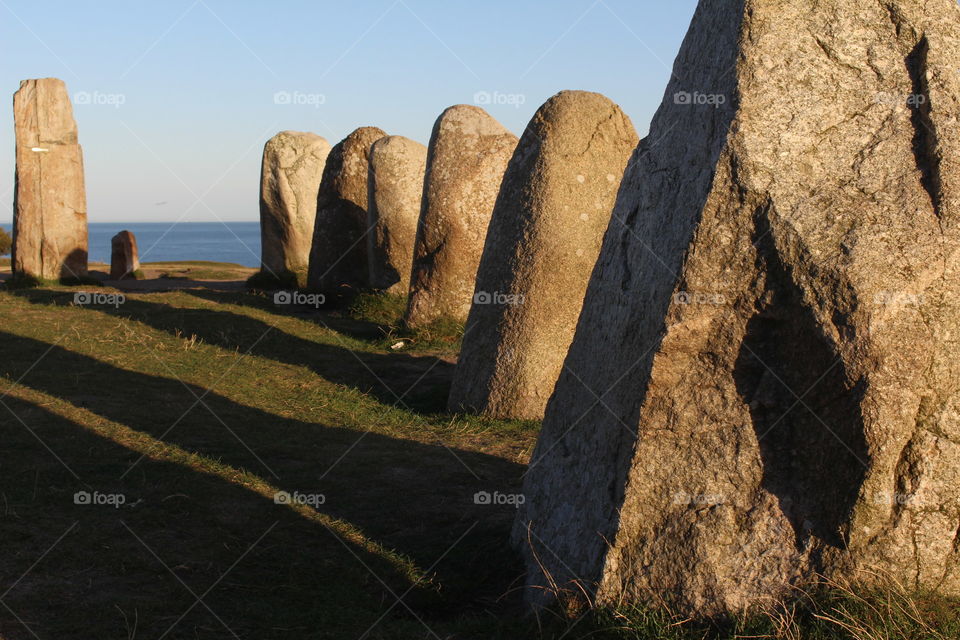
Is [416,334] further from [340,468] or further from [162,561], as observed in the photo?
[162,561]

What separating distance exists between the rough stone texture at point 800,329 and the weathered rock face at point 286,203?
13498mm

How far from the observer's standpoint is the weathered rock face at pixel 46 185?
13.9 meters

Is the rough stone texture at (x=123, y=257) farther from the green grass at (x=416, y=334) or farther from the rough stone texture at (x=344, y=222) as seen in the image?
the green grass at (x=416, y=334)

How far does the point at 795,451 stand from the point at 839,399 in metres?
0.24

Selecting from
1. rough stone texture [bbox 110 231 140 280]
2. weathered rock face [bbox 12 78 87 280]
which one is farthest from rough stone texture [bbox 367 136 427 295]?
rough stone texture [bbox 110 231 140 280]

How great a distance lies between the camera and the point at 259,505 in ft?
15.4

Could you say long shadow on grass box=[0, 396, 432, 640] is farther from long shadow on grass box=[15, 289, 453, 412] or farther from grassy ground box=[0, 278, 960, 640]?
long shadow on grass box=[15, 289, 453, 412]

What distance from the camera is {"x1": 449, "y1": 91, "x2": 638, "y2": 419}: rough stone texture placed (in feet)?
21.7

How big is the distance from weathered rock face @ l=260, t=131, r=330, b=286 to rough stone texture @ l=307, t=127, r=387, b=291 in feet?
8.79

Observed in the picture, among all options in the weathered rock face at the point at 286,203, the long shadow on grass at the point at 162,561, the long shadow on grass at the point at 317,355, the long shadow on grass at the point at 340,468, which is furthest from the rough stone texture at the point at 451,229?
the weathered rock face at the point at 286,203

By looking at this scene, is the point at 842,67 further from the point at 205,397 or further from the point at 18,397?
the point at 18,397

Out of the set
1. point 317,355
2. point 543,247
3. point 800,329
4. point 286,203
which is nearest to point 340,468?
point 543,247

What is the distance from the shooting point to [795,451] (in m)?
2.99

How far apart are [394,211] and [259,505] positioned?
7700 mm
